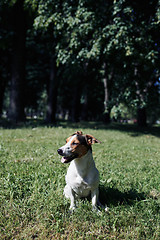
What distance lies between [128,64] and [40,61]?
12757 millimetres

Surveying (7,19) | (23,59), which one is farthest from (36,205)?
(7,19)

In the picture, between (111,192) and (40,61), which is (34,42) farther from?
(111,192)

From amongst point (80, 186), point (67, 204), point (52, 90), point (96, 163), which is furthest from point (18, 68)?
point (80, 186)

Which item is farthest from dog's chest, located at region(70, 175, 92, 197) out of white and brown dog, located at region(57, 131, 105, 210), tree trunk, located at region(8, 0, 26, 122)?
tree trunk, located at region(8, 0, 26, 122)

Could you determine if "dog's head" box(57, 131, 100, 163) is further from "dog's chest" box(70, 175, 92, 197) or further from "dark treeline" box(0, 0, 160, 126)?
"dark treeline" box(0, 0, 160, 126)

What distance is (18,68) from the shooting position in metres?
11.4

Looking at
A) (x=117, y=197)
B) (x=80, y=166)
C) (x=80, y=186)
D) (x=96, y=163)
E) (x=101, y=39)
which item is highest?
(x=101, y=39)

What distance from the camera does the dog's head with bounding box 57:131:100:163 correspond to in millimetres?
2039

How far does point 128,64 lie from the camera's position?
8602mm

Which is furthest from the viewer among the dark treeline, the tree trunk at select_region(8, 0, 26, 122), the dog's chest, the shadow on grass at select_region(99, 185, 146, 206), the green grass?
the tree trunk at select_region(8, 0, 26, 122)

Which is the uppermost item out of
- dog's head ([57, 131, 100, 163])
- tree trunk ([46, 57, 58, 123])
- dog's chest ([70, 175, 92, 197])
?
tree trunk ([46, 57, 58, 123])

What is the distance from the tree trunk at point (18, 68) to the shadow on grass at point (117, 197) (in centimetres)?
977

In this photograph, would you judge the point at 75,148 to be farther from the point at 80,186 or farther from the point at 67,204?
the point at 67,204

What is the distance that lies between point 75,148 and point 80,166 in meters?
0.30
